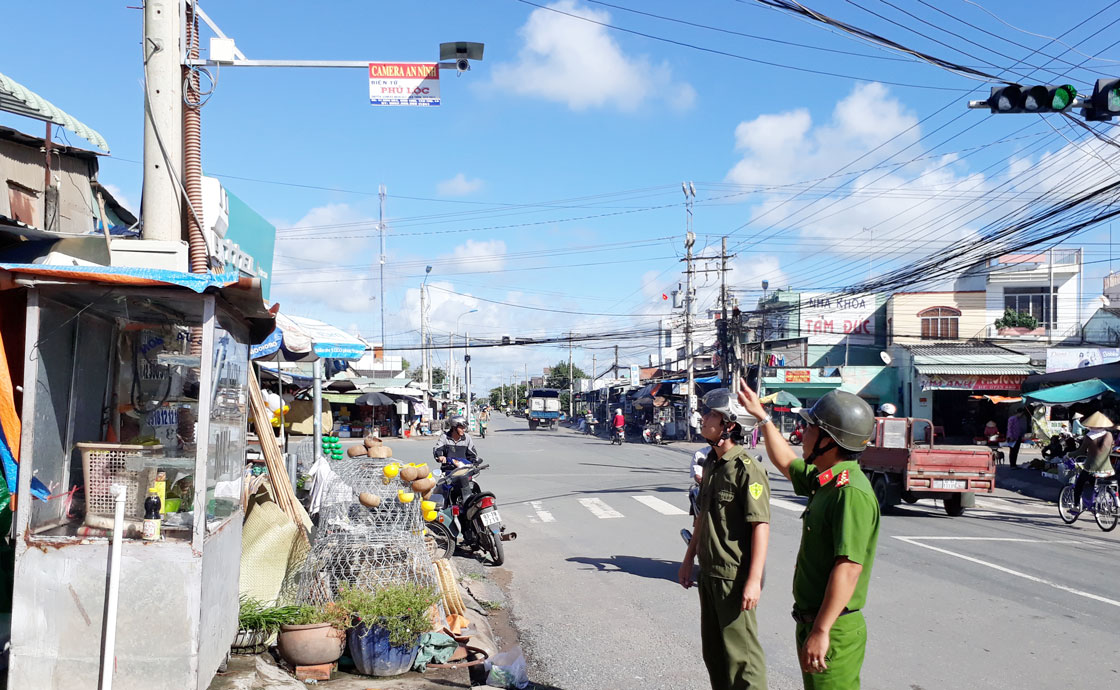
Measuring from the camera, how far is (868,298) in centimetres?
4631

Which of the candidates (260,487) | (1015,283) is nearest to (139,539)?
(260,487)

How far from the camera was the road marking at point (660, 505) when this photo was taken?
14789 mm

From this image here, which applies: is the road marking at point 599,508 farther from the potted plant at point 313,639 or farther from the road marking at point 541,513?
the potted plant at point 313,639

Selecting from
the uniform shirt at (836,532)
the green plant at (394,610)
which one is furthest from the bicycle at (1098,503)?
the uniform shirt at (836,532)

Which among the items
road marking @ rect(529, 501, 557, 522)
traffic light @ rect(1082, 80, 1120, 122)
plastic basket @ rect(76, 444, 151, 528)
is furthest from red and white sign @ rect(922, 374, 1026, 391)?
plastic basket @ rect(76, 444, 151, 528)

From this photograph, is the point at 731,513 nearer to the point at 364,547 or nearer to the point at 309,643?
the point at 309,643

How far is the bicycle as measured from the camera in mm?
13523

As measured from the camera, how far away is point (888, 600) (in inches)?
323

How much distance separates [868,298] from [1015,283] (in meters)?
8.07

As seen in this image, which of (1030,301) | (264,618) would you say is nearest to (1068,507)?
(264,618)

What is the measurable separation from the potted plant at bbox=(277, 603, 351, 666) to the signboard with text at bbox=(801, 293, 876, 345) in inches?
1653

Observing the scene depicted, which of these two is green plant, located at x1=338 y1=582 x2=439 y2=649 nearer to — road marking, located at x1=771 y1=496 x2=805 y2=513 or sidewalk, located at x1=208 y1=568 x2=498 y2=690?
sidewalk, located at x1=208 y1=568 x2=498 y2=690

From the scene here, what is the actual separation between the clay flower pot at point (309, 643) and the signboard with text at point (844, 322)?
138 feet

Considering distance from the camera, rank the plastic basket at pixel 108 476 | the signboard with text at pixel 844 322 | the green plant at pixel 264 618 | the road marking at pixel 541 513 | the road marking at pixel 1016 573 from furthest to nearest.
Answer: the signboard with text at pixel 844 322 → the road marking at pixel 541 513 → the road marking at pixel 1016 573 → the green plant at pixel 264 618 → the plastic basket at pixel 108 476
